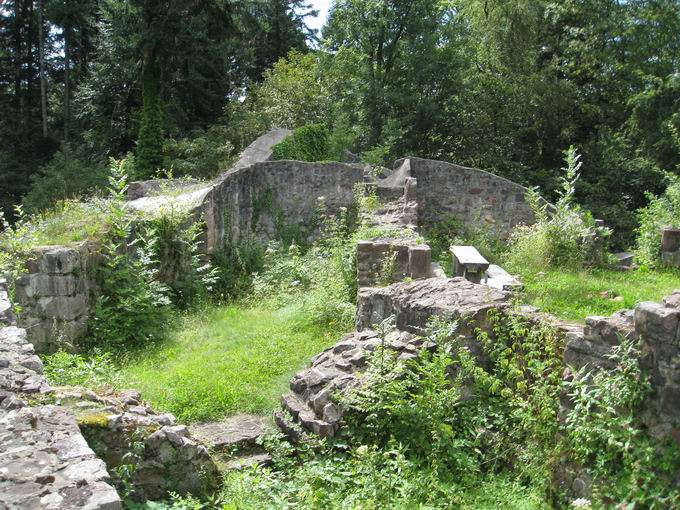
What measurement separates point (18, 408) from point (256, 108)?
1875cm

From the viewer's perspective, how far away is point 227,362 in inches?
309

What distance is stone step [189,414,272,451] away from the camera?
19.4 feet

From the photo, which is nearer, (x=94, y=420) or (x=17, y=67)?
(x=94, y=420)

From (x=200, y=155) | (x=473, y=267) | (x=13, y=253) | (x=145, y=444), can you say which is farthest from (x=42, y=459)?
(x=200, y=155)

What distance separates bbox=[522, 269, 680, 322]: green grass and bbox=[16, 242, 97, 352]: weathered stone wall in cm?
547

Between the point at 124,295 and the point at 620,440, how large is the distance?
21.5 feet

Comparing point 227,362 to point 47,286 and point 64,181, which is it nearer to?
point 47,286

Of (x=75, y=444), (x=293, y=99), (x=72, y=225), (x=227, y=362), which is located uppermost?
(x=293, y=99)

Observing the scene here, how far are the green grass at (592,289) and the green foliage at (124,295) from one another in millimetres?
4783

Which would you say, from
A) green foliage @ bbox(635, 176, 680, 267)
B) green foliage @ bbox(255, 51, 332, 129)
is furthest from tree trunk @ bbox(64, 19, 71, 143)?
green foliage @ bbox(635, 176, 680, 267)

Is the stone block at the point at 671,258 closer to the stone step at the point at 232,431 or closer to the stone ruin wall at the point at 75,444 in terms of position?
the stone step at the point at 232,431

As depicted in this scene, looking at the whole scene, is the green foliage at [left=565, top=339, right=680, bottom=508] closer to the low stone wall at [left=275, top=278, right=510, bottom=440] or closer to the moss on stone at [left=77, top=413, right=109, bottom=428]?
the low stone wall at [left=275, top=278, right=510, bottom=440]

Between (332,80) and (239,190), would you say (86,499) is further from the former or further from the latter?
(332,80)

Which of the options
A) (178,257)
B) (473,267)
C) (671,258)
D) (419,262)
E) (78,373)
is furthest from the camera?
(671,258)
